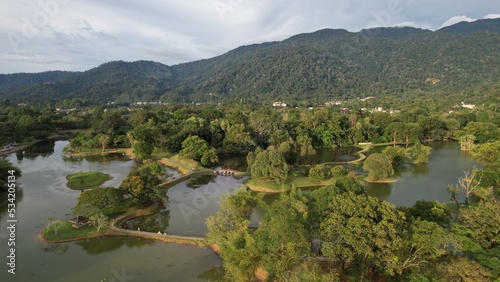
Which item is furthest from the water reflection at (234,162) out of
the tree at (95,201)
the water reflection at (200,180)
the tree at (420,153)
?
the tree at (420,153)

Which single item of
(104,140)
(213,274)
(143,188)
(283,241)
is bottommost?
(213,274)

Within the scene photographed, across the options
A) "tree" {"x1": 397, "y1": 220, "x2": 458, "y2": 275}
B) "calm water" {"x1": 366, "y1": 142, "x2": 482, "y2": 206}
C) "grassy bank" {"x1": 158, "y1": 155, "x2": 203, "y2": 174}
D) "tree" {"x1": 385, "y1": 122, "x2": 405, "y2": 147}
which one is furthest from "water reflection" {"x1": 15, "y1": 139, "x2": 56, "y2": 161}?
"tree" {"x1": 385, "y1": 122, "x2": 405, "y2": 147}

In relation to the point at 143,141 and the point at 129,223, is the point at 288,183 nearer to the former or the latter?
the point at 129,223

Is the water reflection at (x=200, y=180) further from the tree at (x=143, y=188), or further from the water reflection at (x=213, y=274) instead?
the water reflection at (x=213, y=274)

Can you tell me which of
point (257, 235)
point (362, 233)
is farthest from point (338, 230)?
point (257, 235)

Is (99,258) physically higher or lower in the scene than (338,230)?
lower

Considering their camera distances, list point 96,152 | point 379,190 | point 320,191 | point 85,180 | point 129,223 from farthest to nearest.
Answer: point 96,152 < point 85,180 < point 379,190 < point 129,223 < point 320,191

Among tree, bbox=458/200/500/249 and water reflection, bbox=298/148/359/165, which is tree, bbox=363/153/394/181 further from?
tree, bbox=458/200/500/249

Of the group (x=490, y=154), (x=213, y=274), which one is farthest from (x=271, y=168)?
(x=490, y=154)

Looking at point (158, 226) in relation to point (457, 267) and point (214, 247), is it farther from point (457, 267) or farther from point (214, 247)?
point (457, 267)
